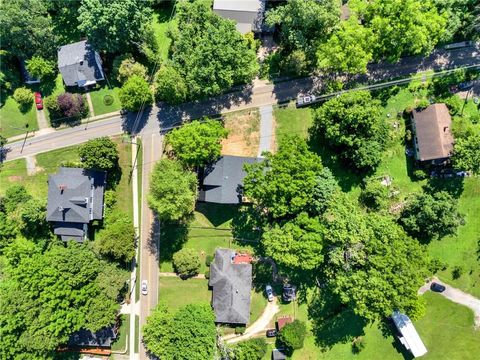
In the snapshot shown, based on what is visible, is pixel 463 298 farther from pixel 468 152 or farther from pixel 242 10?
pixel 242 10

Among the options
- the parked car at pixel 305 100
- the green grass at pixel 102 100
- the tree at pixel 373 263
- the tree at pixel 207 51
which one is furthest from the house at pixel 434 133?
the green grass at pixel 102 100

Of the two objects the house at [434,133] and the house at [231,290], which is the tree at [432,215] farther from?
the house at [231,290]

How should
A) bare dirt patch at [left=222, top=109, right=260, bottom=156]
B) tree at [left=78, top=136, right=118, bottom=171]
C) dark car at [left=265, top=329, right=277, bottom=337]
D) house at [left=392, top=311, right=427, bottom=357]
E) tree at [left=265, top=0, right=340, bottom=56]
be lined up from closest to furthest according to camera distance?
tree at [left=265, top=0, right=340, bottom=56] < tree at [left=78, top=136, right=118, bottom=171] < house at [left=392, top=311, right=427, bottom=357] < dark car at [left=265, top=329, right=277, bottom=337] < bare dirt patch at [left=222, top=109, right=260, bottom=156]

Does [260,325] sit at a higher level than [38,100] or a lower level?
Result: lower

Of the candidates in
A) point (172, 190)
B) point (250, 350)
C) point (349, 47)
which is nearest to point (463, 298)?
point (250, 350)

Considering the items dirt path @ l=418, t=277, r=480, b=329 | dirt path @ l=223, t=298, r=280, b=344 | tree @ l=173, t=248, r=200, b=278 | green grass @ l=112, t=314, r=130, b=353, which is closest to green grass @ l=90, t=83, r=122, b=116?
tree @ l=173, t=248, r=200, b=278

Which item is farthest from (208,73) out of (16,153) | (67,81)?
(16,153)

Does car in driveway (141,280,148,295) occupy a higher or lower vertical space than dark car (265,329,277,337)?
higher

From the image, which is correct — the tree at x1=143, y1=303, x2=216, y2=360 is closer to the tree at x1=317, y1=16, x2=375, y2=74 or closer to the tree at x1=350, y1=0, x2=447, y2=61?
the tree at x1=317, y1=16, x2=375, y2=74
